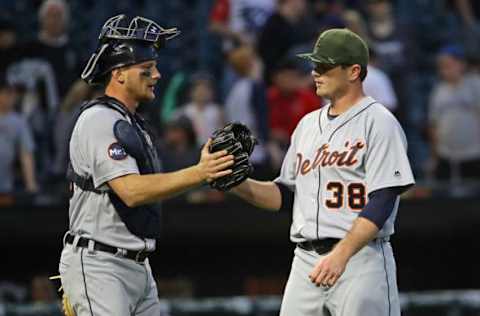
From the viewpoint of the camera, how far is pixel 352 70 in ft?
18.1

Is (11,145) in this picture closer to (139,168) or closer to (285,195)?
(285,195)

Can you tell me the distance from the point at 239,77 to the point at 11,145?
2.03 metres

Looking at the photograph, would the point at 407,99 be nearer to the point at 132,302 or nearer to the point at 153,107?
the point at 153,107

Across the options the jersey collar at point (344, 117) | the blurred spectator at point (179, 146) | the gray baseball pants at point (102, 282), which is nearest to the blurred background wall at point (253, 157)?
the blurred spectator at point (179, 146)

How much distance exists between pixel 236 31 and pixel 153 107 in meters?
0.98

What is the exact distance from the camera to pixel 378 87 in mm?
9727

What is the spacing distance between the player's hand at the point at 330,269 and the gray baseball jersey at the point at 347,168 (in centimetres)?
25

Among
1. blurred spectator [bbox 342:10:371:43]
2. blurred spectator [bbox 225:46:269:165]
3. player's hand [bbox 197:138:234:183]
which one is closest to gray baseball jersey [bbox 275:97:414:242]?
player's hand [bbox 197:138:234:183]

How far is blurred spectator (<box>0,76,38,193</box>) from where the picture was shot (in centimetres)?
959

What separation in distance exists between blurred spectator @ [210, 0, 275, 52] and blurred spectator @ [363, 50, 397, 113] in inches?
52.4

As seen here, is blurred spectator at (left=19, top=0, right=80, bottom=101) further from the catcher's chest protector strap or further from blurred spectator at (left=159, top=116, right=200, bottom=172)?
the catcher's chest protector strap

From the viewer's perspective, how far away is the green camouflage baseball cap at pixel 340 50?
18.0 feet

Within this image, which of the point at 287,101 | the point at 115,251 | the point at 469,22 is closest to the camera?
the point at 115,251

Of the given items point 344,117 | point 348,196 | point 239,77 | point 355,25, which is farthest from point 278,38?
point 348,196
